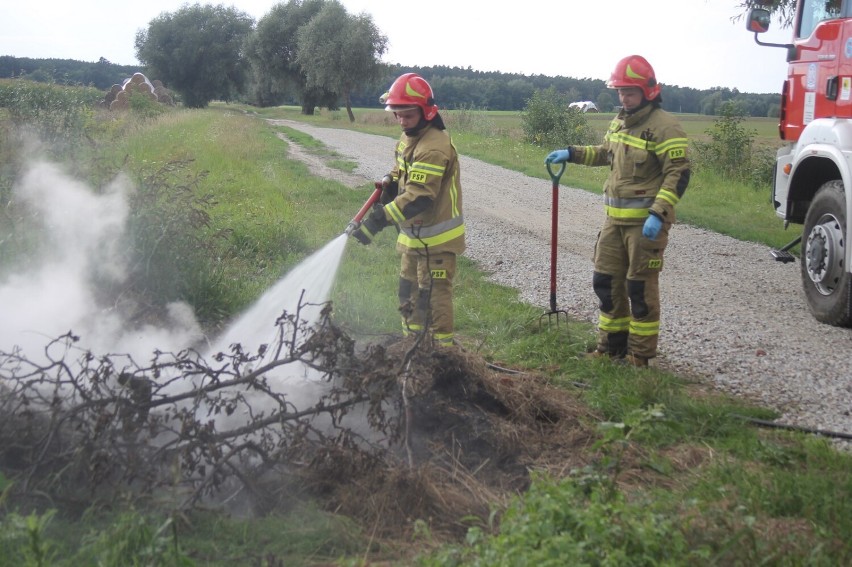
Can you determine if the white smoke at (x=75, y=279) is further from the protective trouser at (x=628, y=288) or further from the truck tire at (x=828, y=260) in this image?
the truck tire at (x=828, y=260)

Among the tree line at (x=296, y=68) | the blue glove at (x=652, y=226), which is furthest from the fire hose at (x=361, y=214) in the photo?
the tree line at (x=296, y=68)

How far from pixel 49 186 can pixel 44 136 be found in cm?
337

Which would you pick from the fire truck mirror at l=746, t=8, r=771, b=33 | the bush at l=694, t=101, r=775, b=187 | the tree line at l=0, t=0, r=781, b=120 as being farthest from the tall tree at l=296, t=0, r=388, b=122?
the fire truck mirror at l=746, t=8, r=771, b=33

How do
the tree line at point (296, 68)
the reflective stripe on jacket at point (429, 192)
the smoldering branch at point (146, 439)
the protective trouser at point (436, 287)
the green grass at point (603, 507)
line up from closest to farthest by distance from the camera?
the green grass at point (603, 507) < the smoldering branch at point (146, 439) < the reflective stripe on jacket at point (429, 192) < the protective trouser at point (436, 287) < the tree line at point (296, 68)

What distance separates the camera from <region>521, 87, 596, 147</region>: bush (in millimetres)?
23344

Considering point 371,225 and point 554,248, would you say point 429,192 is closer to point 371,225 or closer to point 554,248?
point 371,225

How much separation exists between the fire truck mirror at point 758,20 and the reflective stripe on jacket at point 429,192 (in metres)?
3.96

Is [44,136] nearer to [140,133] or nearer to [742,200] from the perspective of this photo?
[742,200]

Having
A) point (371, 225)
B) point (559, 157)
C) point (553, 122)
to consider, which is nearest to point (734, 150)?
point (553, 122)

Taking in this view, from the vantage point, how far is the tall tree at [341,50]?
161 ft

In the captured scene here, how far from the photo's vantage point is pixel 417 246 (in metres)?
5.23

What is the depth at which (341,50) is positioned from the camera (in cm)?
4922

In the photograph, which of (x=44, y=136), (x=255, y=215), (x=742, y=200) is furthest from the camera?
(x=742, y=200)

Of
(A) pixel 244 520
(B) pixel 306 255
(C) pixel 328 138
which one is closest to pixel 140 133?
(C) pixel 328 138
